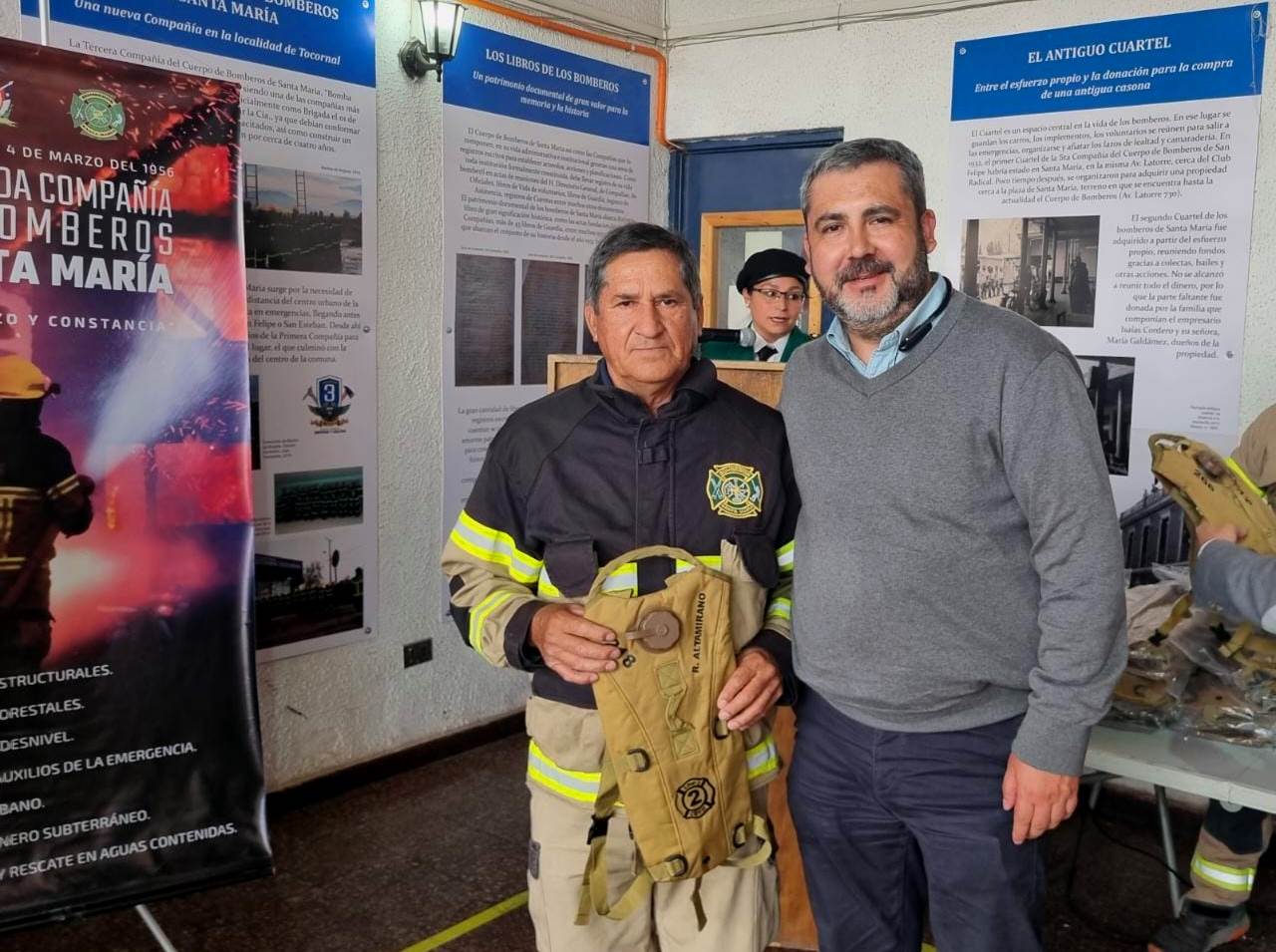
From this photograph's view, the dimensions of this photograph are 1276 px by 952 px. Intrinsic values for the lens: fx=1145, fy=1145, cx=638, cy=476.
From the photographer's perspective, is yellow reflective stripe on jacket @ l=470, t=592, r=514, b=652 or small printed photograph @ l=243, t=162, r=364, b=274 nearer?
yellow reflective stripe on jacket @ l=470, t=592, r=514, b=652

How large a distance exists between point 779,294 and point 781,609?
1855mm

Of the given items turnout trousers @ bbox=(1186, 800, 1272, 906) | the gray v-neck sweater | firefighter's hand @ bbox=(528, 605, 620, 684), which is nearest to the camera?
the gray v-neck sweater

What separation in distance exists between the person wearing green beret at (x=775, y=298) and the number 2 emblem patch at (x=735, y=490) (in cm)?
171

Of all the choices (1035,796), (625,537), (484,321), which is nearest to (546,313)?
(484,321)

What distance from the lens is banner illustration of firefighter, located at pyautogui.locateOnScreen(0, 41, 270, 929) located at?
88.3 inches

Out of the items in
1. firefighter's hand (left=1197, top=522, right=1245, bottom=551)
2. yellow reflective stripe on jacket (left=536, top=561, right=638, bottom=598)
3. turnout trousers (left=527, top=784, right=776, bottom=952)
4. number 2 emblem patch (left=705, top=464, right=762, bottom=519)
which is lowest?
turnout trousers (left=527, top=784, right=776, bottom=952)

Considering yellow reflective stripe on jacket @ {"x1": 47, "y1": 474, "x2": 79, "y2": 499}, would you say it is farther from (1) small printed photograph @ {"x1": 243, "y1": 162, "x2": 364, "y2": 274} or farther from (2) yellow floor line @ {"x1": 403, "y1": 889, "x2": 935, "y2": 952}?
(2) yellow floor line @ {"x1": 403, "y1": 889, "x2": 935, "y2": 952}

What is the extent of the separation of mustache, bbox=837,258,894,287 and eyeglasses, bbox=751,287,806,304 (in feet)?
6.19

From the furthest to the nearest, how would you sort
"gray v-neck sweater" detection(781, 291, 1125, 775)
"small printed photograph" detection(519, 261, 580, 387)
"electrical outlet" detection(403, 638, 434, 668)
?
"small printed photograph" detection(519, 261, 580, 387) < "electrical outlet" detection(403, 638, 434, 668) < "gray v-neck sweater" detection(781, 291, 1125, 775)

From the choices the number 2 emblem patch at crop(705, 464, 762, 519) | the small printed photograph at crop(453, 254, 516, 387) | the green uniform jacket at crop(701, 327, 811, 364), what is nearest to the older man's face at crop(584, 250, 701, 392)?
the number 2 emblem patch at crop(705, 464, 762, 519)

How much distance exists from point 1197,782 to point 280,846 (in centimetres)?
243

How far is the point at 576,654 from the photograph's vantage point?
5.34 feet

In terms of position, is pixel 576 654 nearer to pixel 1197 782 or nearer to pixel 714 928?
pixel 714 928

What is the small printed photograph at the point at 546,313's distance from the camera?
409cm
